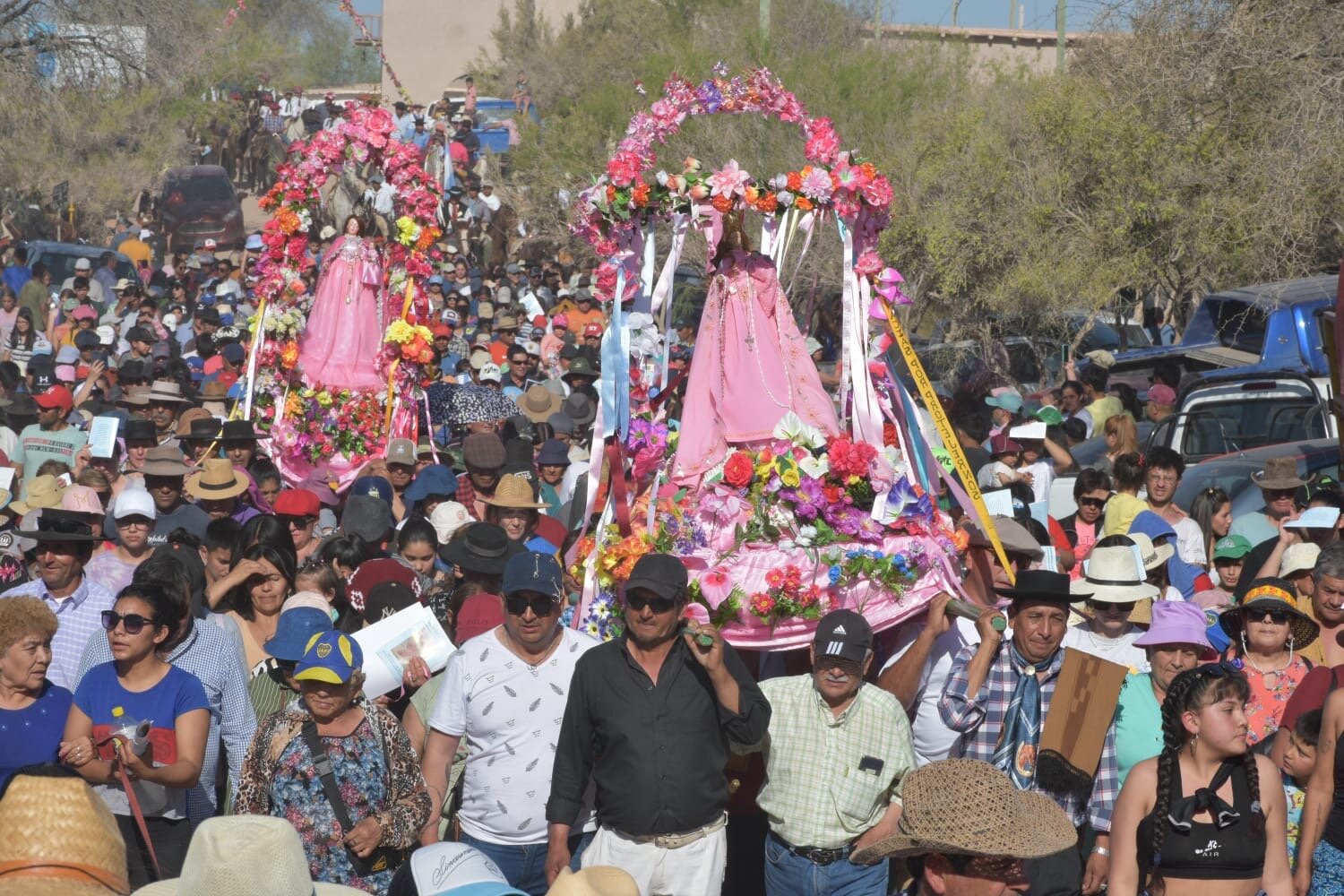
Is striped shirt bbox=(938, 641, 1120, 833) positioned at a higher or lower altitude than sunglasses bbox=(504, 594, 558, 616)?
lower

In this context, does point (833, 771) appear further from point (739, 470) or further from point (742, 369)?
point (742, 369)

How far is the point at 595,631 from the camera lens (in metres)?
7.52

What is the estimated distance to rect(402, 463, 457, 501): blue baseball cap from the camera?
448 inches

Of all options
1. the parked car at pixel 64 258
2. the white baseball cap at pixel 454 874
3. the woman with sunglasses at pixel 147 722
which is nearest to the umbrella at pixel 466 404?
the woman with sunglasses at pixel 147 722

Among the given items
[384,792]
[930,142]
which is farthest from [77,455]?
[930,142]

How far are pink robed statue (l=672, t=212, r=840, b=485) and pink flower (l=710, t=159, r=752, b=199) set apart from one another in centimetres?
29

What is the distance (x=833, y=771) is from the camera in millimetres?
6242

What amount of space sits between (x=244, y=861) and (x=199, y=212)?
103 feet

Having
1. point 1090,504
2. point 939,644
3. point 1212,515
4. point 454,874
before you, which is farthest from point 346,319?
point 454,874

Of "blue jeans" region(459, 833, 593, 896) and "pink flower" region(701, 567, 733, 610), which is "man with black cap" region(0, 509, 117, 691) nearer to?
"blue jeans" region(459, 833, 593, 896)

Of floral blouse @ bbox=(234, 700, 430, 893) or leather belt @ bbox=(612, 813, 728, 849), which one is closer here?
floral blouse @ bbox=(234, 700, 430, 893)

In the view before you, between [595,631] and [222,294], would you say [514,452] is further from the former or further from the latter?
[222,294]

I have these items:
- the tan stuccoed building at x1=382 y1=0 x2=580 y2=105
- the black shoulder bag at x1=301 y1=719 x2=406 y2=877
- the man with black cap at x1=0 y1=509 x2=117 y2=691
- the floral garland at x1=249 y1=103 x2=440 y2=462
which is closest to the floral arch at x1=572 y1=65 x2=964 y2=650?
the black shoulder bag at x1=301 y1=719 x2=406 y2=877

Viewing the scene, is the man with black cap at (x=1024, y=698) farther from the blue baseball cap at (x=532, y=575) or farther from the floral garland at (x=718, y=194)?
the floral garland at (x=718, y=194)
